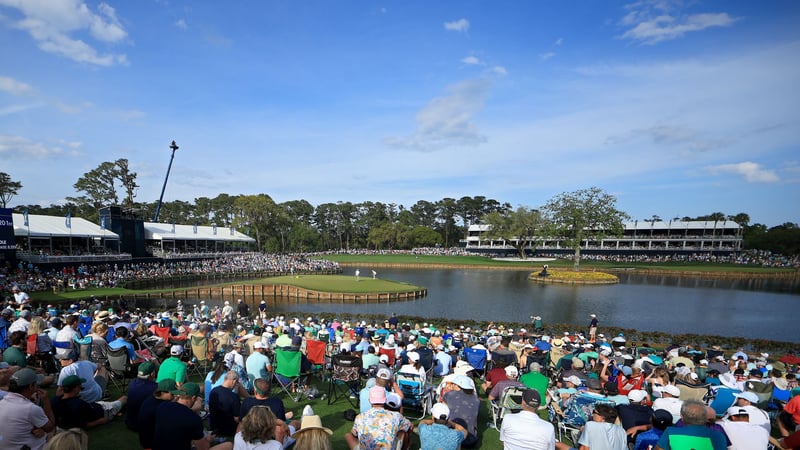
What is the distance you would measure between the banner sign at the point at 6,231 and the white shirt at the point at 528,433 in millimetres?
38666

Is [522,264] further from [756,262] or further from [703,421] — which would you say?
[703,421]

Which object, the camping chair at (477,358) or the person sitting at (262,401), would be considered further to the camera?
the camping chair at (477,358)

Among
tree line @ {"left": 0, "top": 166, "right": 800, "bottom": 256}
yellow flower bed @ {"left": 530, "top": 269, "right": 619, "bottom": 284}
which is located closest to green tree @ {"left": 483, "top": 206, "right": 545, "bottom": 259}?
tree line @ {"left": 0, "top": 166, "right": 800, "bottom": 256}

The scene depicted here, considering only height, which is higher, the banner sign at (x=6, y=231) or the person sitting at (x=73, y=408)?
the banner sign at (x=6, y=231)

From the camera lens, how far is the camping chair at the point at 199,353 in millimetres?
8914

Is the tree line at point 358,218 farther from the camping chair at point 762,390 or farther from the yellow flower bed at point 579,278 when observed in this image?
the camping chair at point 762,390

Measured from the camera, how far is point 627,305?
29000mm

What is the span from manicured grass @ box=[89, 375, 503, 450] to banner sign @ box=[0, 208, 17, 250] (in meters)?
31.2

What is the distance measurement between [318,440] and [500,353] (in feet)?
21.2

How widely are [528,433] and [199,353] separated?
25.7 feet

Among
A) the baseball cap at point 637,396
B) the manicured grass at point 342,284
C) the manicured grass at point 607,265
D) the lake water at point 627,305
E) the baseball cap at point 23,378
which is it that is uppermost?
the baseball cap at point 23,378

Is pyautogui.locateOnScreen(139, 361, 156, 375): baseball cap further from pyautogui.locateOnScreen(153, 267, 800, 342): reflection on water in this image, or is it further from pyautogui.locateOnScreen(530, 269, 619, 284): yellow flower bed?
pyautogui.locateOnScreen(530, 269, 619, 284): yellow flower bed

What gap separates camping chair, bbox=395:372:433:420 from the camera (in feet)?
21.4

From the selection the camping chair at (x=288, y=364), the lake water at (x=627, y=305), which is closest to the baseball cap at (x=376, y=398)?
the camping chair at (x=288, y=364)
